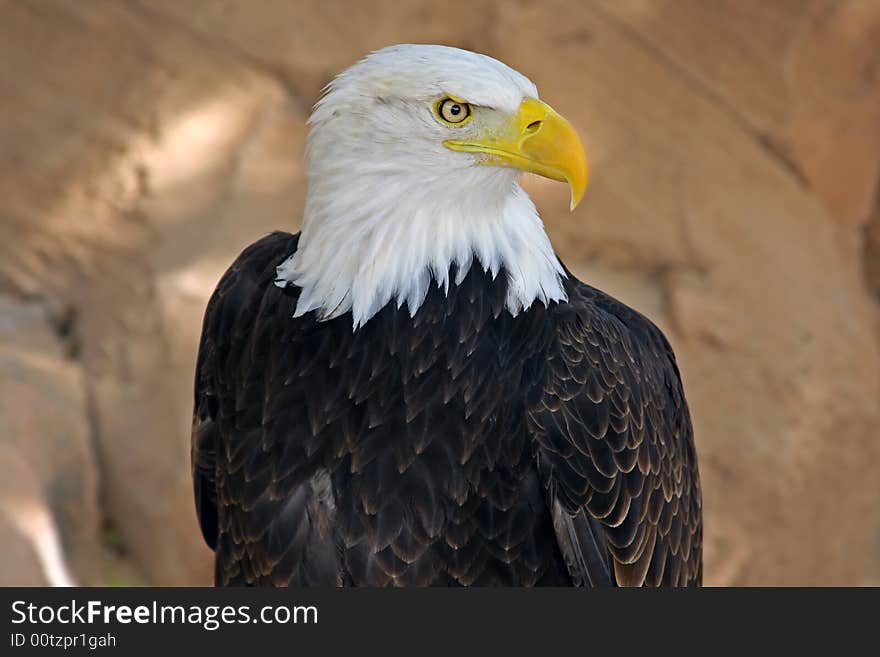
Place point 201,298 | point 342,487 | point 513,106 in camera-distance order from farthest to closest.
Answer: point 201,298, point 342,487, point 513,106

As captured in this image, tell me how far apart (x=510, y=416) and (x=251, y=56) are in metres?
2.97

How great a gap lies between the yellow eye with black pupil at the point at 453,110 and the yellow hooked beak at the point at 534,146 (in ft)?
0.15

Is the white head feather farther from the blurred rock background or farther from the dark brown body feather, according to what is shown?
the blurred rock background

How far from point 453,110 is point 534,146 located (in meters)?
0.18

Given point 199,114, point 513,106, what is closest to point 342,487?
point 513,106

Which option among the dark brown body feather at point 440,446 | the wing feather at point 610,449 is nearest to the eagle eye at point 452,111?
the dark brown body feather at point 440,446

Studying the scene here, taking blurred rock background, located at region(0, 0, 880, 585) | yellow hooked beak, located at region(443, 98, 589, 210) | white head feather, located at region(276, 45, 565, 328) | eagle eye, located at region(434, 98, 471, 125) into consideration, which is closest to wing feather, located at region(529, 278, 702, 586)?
white head feather, located at region(276, 45, 565, 328)

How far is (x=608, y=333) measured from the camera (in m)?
2.91

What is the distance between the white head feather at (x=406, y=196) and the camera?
8.48 feet

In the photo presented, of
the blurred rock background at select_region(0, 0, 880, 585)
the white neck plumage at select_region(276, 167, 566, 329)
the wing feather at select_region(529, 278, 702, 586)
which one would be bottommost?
the wing feather at select_region(529, 278, 702, 586)

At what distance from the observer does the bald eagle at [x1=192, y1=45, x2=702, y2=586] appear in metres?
2.62

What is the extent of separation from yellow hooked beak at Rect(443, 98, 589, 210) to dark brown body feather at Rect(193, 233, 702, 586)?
265 mm

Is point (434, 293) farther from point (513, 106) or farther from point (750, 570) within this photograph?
point (750, 570)

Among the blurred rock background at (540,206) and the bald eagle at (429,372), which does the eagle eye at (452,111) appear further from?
the blurred rock background at (540,206)
